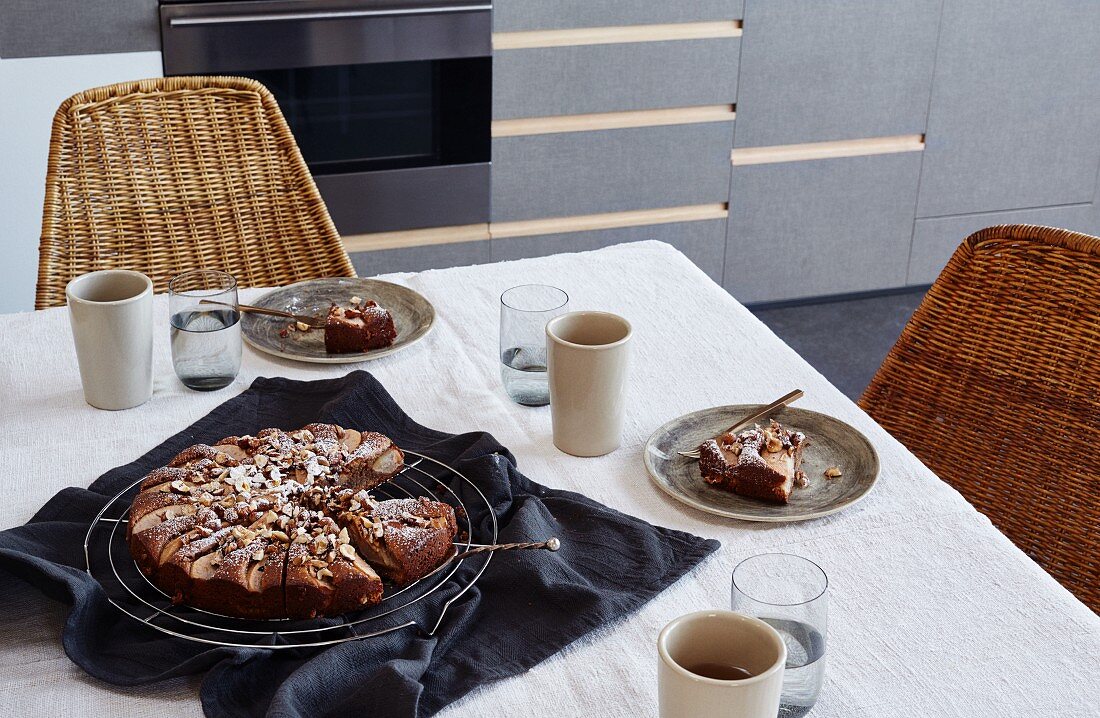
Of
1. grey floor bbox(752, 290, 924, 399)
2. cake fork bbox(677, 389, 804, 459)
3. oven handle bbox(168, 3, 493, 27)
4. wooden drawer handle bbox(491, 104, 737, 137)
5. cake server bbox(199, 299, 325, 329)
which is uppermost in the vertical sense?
oven handle bbox(168, 3, 493, 27)

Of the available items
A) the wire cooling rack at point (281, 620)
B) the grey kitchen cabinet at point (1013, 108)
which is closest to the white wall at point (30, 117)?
the wire cooling rack at point (281, 620)

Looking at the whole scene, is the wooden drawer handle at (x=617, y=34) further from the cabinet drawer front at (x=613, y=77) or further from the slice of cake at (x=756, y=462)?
the slice of cake at (x=756, y=462)

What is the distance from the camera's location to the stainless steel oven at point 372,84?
2529 millimetres

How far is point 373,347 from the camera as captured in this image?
129 cm

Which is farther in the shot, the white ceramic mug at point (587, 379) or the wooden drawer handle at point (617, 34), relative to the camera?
the wooden drawer handle at point (617, 34)

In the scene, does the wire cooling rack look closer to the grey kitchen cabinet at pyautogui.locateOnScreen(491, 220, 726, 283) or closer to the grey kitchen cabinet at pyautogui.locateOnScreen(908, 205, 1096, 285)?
the grey kitchen cabinet at pyautogui.locateOnScreen(491, 220, 726, 283)

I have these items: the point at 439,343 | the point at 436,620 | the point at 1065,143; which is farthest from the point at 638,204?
the point at 436,620

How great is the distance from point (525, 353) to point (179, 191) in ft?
2.54

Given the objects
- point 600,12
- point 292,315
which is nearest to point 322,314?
point 292,315

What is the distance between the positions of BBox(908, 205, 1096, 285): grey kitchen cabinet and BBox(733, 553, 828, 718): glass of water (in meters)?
2.73

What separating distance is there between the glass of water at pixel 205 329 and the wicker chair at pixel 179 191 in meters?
0.49

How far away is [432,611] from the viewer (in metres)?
0.87

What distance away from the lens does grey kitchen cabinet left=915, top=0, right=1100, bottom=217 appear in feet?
10.2

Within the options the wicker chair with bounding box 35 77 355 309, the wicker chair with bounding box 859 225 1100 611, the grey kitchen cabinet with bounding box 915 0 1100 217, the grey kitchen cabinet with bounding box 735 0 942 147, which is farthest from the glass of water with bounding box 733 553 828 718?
the grey kitchen cabinet with bounding box 915 0 1100 217
